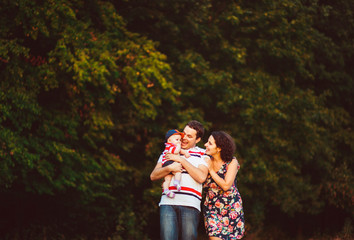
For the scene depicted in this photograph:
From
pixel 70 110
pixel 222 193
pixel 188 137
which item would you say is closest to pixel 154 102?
pixel 70 110

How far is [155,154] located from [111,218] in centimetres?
211

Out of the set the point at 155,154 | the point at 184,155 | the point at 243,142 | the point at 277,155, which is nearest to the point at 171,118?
the point at 155,154

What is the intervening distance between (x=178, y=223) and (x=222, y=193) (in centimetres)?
76

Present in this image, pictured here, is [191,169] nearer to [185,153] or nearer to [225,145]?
[185,153]

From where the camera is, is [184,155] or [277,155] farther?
[277,155]

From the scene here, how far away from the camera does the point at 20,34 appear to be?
10.6m

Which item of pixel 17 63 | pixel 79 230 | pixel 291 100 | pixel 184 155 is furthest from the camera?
pixel 291 100

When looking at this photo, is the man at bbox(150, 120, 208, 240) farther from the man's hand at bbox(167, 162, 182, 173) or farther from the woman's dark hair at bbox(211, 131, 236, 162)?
the woman's dark hair at bbox(211, 131, 236, 162)

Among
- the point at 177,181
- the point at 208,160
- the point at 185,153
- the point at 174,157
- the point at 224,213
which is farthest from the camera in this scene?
the point at 224,213

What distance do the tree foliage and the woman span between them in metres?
5.48

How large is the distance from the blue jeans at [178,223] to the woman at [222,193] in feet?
1.84

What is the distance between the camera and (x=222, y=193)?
5.11 meters

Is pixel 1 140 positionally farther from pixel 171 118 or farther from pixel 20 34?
pixel 171 118

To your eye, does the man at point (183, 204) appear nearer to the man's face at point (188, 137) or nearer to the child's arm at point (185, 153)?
the child's arm at point (185, 153)
